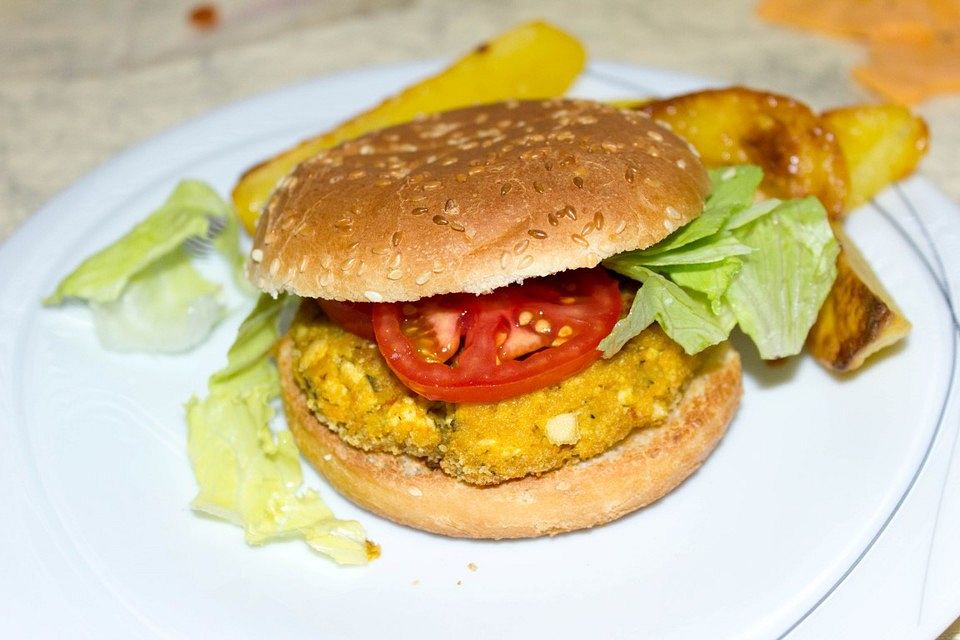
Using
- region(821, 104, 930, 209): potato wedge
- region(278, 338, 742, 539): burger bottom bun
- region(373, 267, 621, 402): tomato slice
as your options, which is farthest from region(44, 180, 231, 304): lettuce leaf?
region(821, 104, 930, 209): potato wedge

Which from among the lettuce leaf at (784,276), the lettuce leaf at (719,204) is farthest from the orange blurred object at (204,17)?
the lettuce leaf at (784,276)

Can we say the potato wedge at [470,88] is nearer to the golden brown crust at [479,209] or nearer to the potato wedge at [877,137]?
the golden brown crust at [479,209]

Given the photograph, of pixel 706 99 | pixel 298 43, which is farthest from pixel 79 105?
pixel 706 99

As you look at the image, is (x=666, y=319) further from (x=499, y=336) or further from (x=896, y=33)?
(x=896, y=33)

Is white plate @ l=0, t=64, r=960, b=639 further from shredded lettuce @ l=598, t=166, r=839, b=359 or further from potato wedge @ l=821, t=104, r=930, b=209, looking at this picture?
shredded lettuce @ l=598, t=166, r=839, b=359

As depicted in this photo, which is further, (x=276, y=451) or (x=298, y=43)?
(x=298, y=43)

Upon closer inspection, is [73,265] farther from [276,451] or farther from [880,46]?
[880,46]
